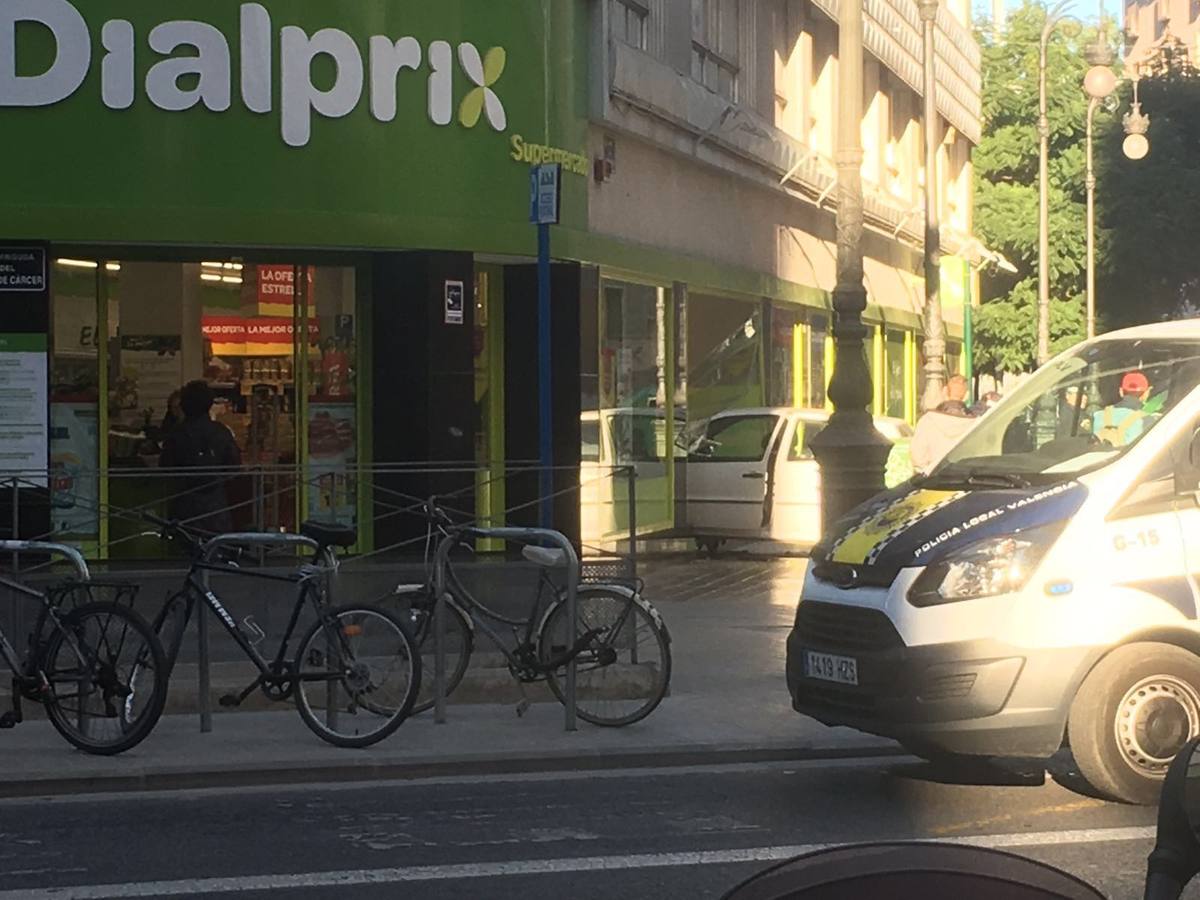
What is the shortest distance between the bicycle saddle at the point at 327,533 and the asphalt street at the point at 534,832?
1485 mm

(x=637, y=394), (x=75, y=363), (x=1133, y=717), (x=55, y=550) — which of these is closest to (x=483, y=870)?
(x=1133, y=717)

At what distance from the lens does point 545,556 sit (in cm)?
998

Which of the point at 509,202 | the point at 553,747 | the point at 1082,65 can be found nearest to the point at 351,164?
the point at 509,202

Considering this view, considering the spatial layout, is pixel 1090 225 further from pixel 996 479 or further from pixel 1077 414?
pixel 996 479

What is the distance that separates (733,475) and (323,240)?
21.1 feet

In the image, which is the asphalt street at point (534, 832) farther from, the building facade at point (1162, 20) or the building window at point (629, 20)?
the building facade at point (1162, 20)

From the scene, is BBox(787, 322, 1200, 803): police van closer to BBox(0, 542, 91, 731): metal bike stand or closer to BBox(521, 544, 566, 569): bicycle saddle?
BBox(521, 544, 566, 569): bicycle saddle

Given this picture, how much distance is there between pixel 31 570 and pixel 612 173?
9.32 metres

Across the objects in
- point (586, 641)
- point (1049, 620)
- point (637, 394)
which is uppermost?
point (637, 394)

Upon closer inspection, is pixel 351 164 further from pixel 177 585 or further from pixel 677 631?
pixel 177 585

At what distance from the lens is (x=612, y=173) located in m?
18.3

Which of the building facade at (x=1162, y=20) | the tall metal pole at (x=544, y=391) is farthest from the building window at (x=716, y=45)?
the building facade at (x=1162, y=20)

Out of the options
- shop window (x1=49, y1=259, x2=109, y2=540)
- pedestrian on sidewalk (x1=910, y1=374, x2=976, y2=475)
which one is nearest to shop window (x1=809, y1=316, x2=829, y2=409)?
pedestrian on sidewalk (x1=910, y1=374, x2=976, y2=475)

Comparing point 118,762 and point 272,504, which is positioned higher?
point 272,504
